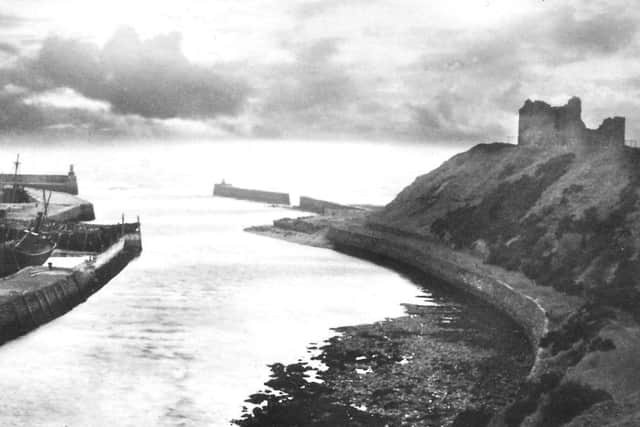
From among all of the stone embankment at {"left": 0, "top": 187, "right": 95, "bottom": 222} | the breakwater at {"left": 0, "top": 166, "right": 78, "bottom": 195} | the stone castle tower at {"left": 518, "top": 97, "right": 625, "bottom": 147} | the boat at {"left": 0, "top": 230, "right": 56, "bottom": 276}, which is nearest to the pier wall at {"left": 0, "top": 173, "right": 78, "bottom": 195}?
the breakwater at {"left": 0, "top": 166, "right": 78, "bottom": 195}

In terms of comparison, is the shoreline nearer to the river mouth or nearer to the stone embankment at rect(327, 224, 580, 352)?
the stone embankment at rect(327, 224, 580, 352)

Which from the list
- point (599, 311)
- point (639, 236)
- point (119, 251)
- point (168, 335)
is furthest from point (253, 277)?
point (599, 311)

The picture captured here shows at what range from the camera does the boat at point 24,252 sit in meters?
65.6

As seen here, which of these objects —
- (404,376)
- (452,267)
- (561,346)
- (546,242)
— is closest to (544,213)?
(546,242)

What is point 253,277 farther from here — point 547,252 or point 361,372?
point 361,372

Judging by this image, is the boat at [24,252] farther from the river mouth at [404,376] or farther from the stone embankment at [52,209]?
the river mouth at [404,376]

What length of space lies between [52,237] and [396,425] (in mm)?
60909

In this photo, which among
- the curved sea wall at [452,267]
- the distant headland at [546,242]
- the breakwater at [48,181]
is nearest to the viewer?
the distant headland at [546,242]

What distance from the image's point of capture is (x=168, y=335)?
47.4 m

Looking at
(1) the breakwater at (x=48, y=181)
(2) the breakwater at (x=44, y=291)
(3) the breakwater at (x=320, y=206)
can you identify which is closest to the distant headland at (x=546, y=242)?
(3) the breakwater at (x=320, y=206)

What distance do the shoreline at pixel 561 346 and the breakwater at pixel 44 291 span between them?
31.3 meters

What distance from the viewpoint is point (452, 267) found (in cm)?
7331

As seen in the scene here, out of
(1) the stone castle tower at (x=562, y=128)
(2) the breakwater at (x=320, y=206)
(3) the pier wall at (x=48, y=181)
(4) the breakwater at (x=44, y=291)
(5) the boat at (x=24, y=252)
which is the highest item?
(1) the stone castle tower at (x=562, y=128)

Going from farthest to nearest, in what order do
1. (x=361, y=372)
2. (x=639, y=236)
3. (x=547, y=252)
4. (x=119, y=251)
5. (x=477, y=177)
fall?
(x=477, y=177)
(x=119, y=251)
(x=547, y=252)
(x=639, y=236)
(x=361, y=372)
